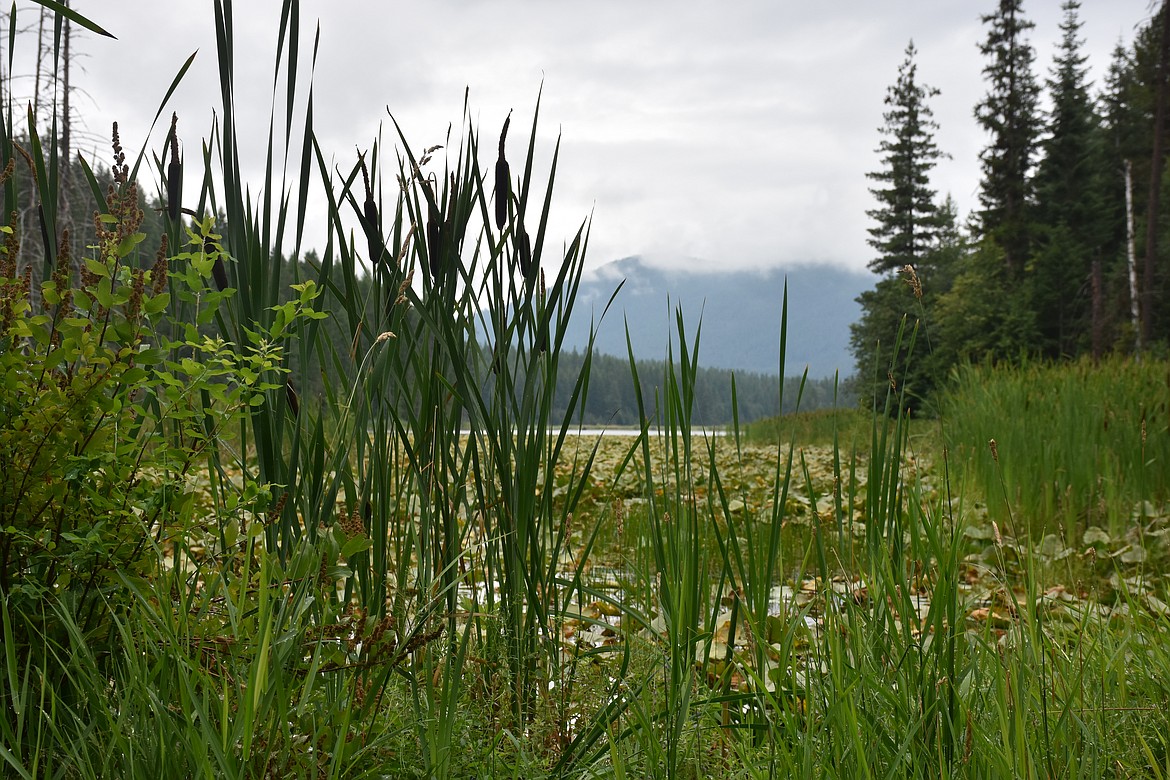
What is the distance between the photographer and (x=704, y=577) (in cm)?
144

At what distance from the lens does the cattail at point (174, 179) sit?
1.11m

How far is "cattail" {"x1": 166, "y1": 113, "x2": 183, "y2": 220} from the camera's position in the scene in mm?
1107

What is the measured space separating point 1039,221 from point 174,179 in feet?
98.8

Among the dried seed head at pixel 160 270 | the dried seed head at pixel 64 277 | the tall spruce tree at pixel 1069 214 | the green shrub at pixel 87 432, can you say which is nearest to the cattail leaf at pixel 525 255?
the green shrub at pixel 87 432

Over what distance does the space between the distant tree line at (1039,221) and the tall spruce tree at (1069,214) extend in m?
0.06

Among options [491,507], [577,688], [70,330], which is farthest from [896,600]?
[70,330]

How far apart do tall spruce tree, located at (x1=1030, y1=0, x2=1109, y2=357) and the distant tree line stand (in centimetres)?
6

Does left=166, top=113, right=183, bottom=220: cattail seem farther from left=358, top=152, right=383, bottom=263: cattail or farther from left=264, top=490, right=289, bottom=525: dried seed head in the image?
left=264, top=490, right=289, bottom=525: dried seed head

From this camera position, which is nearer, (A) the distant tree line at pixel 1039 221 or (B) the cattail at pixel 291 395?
(B) the cattail at pixel 291 395

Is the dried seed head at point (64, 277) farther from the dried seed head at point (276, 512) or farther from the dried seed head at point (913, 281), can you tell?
the dried seed head at point (913, 281)

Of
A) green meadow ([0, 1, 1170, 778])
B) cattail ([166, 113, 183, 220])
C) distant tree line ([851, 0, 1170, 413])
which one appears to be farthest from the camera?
distant tree line ([851, 0, 1170, 413])

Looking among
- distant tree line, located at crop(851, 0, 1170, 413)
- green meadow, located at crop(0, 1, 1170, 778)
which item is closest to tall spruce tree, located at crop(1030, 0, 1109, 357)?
distant tree line, located at crop(851, 0, 1170, 413)

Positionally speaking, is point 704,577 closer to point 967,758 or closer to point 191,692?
point 967,758

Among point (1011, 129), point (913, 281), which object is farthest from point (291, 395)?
point (1011, 129)
